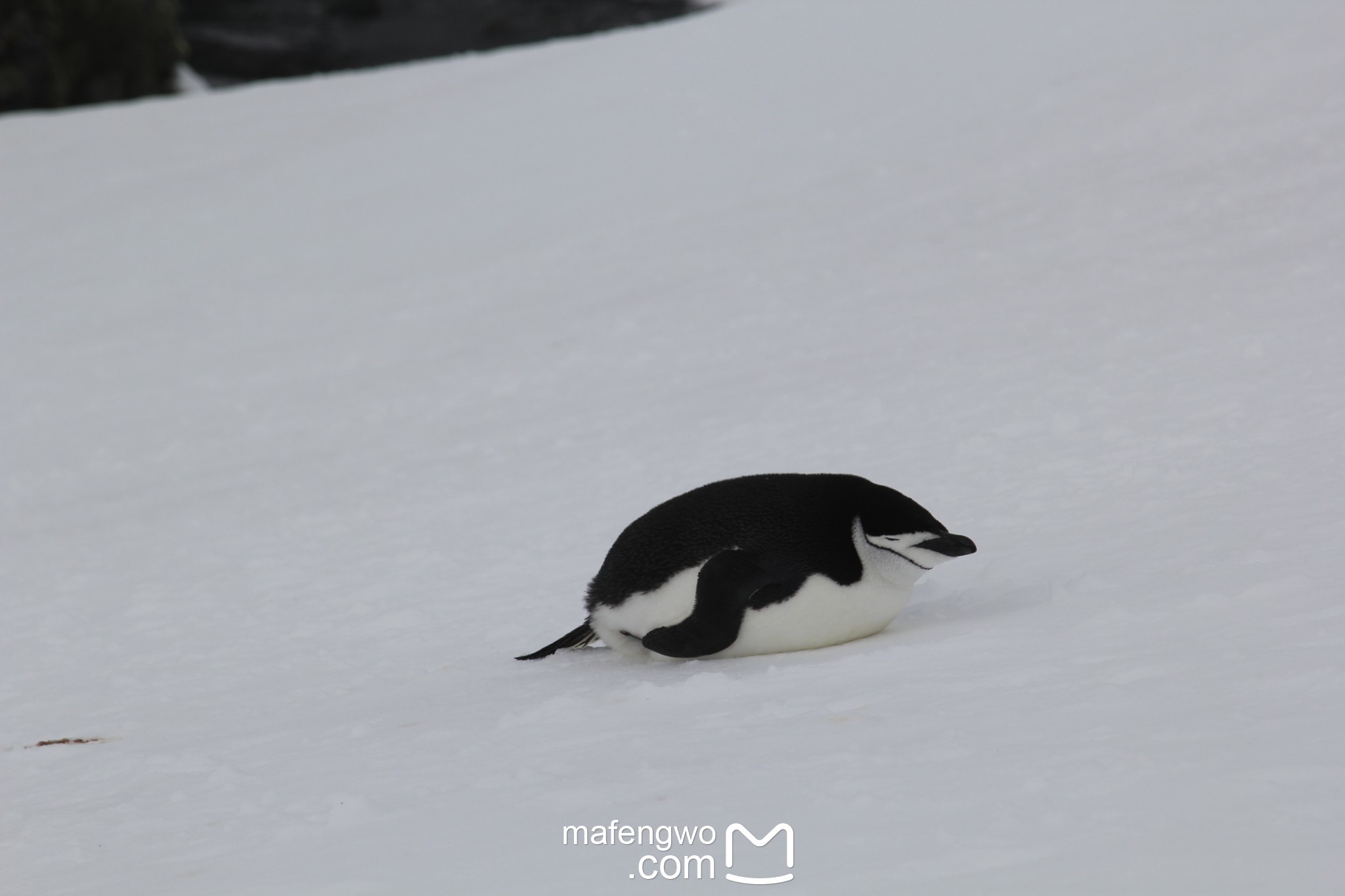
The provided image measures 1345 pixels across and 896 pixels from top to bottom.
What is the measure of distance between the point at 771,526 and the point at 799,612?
167 millimetres

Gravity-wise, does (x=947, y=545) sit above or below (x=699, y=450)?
below

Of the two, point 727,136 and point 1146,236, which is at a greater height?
point 727,136

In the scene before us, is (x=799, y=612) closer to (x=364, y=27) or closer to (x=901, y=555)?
(x=901, y=555)

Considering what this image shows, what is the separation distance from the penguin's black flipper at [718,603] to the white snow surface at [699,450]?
79 millimetres

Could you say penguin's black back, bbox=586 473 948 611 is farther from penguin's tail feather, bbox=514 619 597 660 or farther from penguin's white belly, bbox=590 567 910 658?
penguin's tail feather, bbox=514 619 597 660

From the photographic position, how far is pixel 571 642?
2.85 m

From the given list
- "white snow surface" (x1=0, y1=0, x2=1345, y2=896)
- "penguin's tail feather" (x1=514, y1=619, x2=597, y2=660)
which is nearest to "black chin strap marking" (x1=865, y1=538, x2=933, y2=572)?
"white snow surface" (x1=0, y1=0, x2=1345, y2=896)

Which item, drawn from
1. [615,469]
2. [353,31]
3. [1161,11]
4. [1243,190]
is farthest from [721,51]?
[353,31]

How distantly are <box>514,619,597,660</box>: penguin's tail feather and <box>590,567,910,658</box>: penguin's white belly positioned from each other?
0.19 m

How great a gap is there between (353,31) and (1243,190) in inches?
745

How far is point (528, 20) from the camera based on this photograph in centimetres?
2112

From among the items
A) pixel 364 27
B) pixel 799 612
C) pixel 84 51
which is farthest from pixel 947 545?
pixel 364 27

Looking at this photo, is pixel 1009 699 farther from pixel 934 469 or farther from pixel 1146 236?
pixel 1146 236

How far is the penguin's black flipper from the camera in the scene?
2475 millimetres
